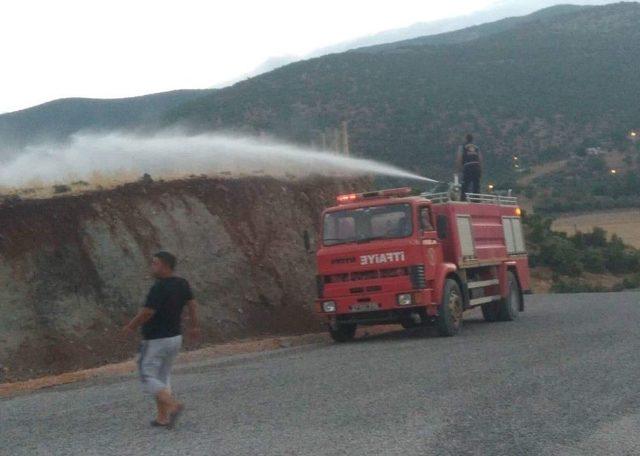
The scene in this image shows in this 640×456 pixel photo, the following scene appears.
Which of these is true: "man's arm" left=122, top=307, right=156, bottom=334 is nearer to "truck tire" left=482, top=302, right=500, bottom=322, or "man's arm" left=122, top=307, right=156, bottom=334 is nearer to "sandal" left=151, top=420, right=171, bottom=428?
"sandal" left=151, top=420, right=171, bottom=428

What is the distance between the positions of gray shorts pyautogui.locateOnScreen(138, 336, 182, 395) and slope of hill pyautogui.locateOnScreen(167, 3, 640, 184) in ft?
164

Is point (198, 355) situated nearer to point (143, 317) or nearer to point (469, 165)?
point (469, 165)

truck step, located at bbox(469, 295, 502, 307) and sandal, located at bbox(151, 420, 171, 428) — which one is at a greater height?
sandal, located at bbox(151, 420, 171, 428)

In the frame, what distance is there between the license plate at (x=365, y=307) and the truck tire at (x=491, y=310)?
5.44 meters

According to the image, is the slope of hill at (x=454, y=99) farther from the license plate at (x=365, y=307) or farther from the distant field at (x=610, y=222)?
the license plate at (x=365, y=307)

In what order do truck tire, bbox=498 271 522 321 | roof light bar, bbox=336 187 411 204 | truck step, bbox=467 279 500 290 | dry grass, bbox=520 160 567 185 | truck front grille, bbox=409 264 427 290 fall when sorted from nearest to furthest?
truck front grille, bbox=409 264 427 290 → roof light bar, bbox=336 187 411 204 → truck step, bbox=467 279 500 290 → truck tire, bbox=498 271 522 321 → dry grass, bbox=520 160 567 185

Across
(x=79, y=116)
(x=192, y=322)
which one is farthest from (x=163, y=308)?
(x=79, y=116)

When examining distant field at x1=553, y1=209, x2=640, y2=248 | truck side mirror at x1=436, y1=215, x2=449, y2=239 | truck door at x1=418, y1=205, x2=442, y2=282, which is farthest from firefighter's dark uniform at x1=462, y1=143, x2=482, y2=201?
distant field at x1=553, y1=209, x2=640, y2=248

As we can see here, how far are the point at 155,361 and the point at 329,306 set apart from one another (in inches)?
338

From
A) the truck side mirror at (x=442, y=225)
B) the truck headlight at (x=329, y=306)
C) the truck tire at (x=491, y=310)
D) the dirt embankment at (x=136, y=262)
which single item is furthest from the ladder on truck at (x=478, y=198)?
the dirt embankment at (x=136, y=262)

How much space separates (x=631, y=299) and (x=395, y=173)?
9.70 meters

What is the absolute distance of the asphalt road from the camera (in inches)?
360

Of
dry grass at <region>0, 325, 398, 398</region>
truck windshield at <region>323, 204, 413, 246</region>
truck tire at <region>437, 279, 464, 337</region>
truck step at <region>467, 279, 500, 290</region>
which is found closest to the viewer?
dry grass at <region>0, 325, 398, 398</region>

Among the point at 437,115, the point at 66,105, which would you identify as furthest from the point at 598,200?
→ the point at 66,105
